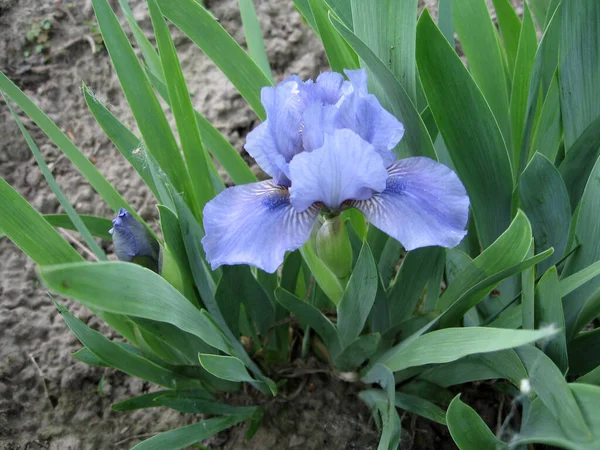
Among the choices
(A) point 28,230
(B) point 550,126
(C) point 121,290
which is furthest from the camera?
(B) point 550,126

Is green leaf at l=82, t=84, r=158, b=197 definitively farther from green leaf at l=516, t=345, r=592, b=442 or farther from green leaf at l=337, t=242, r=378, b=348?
green leaf at l=516, t=345, r=592, b=442

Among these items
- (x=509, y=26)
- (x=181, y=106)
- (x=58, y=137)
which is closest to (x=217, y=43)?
(x=181, y=106)

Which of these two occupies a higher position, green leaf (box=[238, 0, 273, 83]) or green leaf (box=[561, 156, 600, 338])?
green leaf (box=[238, 0, 273, 83])

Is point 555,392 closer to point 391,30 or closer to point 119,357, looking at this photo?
point 391,30

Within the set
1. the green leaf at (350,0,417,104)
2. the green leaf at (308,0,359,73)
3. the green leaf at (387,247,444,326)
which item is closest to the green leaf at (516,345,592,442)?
the green leaf at (387,247,444,326)

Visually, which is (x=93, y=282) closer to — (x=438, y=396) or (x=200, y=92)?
(x=438, y=396)

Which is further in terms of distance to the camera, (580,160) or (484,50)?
(484,50)

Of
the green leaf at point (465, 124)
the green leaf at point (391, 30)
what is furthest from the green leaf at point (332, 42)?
the green leaf at point (465, 124)

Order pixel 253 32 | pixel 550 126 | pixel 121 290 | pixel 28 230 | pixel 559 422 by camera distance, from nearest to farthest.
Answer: pixel 121 290, pixel 559 422, pixel 28 230, pixel 550 126, pixel 253 32
